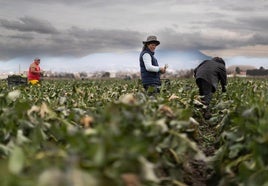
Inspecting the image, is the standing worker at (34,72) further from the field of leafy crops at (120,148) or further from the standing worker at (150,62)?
the field of leafy crops at (120,148)

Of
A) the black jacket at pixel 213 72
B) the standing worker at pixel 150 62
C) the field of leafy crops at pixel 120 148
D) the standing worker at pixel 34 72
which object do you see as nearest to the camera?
the field of leafy crops at pixel 120 148

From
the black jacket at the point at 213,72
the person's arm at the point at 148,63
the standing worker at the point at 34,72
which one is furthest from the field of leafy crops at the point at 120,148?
the standing worker at the point at 34,72

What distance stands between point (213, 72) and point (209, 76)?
0.40ft

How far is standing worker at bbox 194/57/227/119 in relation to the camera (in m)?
10.5

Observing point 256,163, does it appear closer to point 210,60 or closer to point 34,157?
point 34,157

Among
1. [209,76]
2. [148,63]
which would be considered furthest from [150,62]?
[209,76]

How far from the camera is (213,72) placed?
10547mm

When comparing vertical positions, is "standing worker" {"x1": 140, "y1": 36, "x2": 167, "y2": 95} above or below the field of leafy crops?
above

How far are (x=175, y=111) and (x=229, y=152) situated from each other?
0.64 metres

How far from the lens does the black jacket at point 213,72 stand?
10523mm

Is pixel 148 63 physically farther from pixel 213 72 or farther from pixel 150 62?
pixel 213 72

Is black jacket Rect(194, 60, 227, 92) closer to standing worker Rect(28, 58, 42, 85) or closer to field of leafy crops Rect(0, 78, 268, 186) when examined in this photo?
field of leafy crops Rect(0, 78, 268, 186)

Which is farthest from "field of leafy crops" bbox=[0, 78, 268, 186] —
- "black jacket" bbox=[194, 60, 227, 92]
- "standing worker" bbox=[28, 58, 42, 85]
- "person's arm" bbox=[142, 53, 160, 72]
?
"standing worker" bbox=[28, 58, 42, 85]

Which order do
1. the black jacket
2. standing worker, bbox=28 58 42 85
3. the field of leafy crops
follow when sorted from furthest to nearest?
standing worker, bbox=28 58 42 85
the black jacket
the field of leafy crops
